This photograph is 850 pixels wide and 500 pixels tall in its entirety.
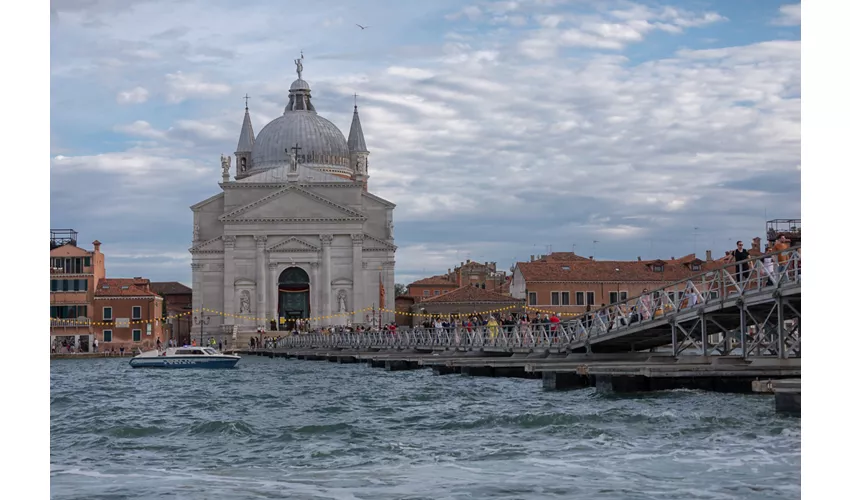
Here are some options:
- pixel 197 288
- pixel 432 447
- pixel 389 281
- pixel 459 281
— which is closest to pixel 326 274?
pixel 389 281

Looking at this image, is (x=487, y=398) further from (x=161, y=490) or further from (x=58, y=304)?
(x=58, y=304)

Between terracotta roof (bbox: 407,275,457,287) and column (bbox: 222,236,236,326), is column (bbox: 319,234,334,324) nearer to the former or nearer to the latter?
column (bbox: 222,236,236,326)

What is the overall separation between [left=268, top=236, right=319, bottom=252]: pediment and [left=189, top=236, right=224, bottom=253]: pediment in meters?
3.14

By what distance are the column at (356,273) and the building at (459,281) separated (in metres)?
22.0

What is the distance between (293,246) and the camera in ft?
245

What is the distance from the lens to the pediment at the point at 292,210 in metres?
74.3

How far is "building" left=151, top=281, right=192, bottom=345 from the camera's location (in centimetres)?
7981

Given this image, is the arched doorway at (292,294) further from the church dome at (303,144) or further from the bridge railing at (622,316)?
the bridge railing at (622,316)

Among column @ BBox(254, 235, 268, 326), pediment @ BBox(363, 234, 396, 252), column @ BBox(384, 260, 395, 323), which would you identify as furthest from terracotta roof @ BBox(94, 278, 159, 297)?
column @ BBox(384, 260, 395, 323)

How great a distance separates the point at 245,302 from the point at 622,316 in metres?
50.7

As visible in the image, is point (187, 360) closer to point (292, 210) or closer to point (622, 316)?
point (622, 316)

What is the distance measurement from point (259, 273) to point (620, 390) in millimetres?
54522

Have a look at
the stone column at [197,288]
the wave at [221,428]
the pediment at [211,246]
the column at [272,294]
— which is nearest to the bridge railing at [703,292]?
the wave at [221,428]
